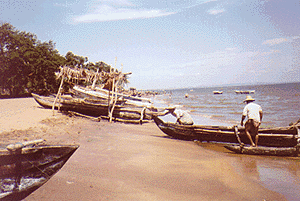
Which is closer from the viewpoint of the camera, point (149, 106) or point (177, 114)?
point (177, 114)

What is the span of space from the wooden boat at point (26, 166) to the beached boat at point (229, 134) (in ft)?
17.8

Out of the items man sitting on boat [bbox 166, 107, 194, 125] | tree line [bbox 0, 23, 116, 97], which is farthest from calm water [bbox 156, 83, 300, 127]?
tree line [bbox 0, 23, 116, 97]

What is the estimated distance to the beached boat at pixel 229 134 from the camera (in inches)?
259

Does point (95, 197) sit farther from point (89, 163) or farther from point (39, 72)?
point (39, 72)

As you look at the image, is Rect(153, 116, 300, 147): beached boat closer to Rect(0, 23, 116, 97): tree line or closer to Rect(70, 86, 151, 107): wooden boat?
Rect(70, 86, 151, 107): wooden boat

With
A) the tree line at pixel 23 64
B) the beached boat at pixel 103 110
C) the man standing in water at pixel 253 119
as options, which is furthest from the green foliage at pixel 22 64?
A: the man standing in water at pixel 253 119

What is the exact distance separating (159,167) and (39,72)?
3092 centimetres

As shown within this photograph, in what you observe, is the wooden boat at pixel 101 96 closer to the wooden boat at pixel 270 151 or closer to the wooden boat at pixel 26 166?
the wooden boat at pixel 270 151

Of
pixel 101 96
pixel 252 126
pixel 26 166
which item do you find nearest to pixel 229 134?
pixel 252 126

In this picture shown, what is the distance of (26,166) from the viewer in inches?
135

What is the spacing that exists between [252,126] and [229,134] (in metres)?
0.99

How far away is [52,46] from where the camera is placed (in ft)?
114

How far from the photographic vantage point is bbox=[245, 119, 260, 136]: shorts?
6.45 metres

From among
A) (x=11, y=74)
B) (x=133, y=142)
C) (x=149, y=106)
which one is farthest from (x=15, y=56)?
(x=133, y=142)
